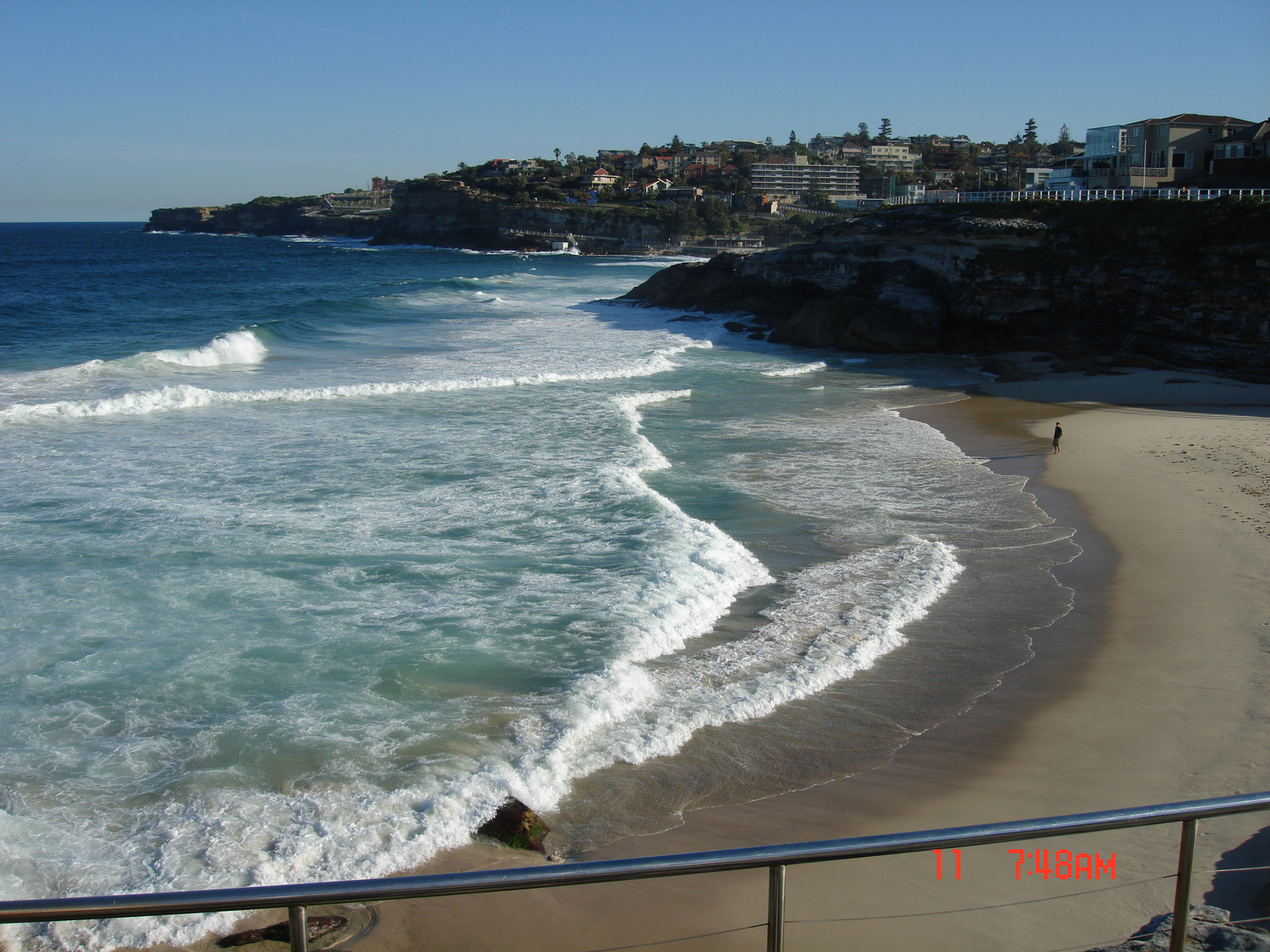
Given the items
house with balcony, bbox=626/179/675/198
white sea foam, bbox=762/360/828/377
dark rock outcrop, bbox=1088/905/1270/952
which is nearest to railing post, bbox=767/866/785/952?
dark rock outcrop, bbox=1088/905/1270/952

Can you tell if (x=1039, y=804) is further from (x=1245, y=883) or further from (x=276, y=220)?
(x=276, y=220)

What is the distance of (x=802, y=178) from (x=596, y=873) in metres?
149

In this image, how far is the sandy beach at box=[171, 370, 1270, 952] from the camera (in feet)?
15.0

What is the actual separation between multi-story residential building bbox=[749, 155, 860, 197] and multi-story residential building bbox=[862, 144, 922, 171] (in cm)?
2095

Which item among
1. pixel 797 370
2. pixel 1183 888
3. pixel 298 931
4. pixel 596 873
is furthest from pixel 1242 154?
pixel 298 931

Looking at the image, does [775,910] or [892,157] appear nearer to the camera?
[775,910]

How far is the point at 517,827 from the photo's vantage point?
5488mm

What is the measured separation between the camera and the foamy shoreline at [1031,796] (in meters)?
4.61

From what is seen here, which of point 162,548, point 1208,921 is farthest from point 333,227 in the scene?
point 1208,921

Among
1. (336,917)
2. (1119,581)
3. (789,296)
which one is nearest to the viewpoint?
(336,917)

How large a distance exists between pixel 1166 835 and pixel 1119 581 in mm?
5179

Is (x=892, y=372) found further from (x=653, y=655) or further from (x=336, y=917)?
(x=336, y=917)

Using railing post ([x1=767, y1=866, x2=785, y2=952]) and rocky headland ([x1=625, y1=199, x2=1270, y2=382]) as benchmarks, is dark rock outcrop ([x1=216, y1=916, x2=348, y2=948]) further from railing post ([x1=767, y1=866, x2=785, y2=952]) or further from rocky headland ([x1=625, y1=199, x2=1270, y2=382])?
rocky headland ([x1=625, y1=199, x2=1270, y2=382])

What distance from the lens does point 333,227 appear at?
138375mm
